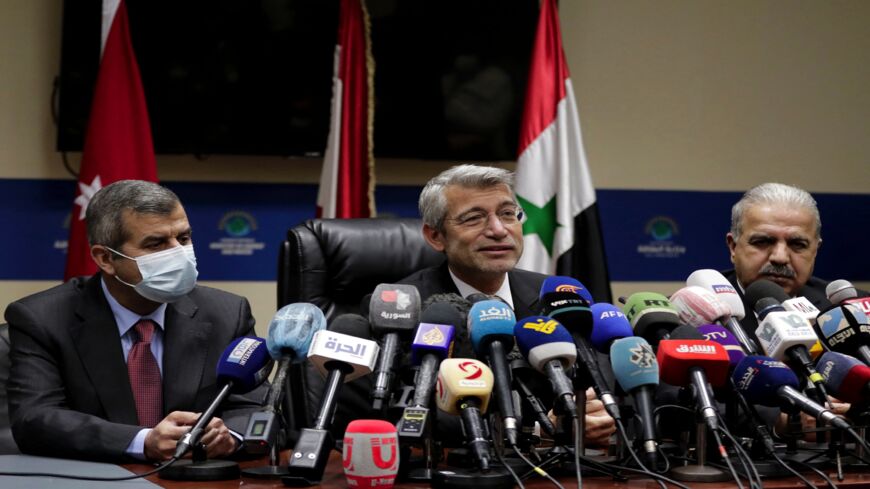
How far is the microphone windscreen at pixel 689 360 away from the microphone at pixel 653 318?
15cm

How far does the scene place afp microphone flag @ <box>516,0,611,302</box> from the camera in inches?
187

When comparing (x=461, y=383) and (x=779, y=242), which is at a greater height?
(x=779, y=242)

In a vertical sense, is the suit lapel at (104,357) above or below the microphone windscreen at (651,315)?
below

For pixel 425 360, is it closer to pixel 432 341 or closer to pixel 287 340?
pixel 432 341

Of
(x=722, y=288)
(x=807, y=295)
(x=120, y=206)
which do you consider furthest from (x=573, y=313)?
(x=807, y=295)

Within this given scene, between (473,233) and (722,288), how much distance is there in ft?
3.45

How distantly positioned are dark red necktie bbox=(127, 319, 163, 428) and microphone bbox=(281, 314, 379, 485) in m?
0.96

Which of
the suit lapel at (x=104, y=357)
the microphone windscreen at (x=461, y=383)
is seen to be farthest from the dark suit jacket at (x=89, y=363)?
the microphone windscreen at (x=461, y=383)

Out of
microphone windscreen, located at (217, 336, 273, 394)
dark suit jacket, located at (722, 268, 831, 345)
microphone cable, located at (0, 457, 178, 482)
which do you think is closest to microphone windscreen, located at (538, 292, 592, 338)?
microphone windscreen, located at (217, 336, 273, 394)

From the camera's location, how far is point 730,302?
7.34ft

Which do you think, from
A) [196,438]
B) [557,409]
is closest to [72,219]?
[196,438]

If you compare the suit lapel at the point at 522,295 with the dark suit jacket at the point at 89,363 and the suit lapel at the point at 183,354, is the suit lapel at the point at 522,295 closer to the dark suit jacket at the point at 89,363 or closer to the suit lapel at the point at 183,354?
the dark suit jacket at the point at 89,363

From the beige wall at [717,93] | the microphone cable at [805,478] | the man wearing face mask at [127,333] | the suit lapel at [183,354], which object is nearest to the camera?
the microphone cable at [805,478]

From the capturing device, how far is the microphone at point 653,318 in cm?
211
